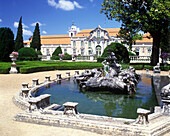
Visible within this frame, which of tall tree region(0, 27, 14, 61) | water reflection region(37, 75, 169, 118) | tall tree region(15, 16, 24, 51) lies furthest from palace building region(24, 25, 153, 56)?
water reflection region(37, 75, 169, 118)

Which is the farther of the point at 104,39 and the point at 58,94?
the point at 104,39

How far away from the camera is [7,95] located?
308 inches

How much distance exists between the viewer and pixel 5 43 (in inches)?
1028

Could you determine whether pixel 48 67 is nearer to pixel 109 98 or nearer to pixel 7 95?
pixel 7 95

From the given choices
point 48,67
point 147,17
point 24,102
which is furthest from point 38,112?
point 147,17

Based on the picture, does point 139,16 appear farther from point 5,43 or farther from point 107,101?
point 5,43

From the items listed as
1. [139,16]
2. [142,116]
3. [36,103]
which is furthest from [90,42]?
[142,116]

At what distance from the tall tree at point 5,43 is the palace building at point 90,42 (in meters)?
28.1

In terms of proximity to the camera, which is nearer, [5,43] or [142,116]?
[142,116]

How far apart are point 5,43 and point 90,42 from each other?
2986cm

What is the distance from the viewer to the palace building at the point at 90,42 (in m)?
49.5

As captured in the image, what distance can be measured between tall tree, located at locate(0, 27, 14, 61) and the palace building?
2807 cm

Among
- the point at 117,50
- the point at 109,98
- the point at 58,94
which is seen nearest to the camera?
the point at 109,98

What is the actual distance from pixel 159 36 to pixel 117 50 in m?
5.67
